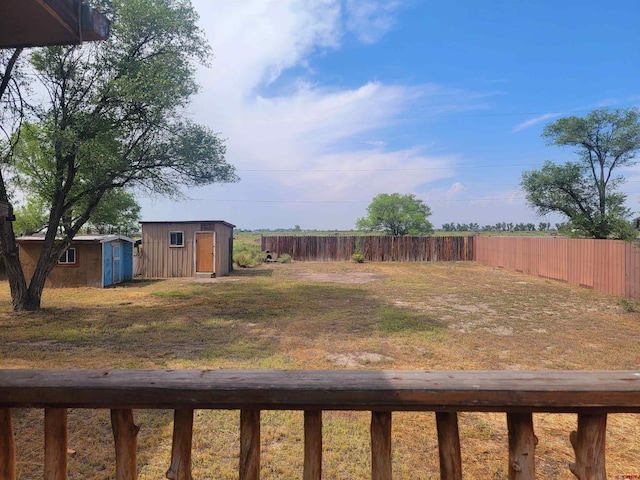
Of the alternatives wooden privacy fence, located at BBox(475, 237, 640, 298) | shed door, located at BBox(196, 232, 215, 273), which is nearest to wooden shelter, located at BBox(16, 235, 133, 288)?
shed door, located at BBox(196, 232, 215, 273)

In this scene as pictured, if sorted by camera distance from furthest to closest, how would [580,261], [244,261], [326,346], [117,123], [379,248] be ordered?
[379,248] < [244,261] < [580,261] < [117,123] < [326,346]

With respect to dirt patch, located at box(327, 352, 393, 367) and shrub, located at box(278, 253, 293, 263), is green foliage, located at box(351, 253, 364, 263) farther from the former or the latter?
dirt patch, located at box(327, 352, 393, 367)

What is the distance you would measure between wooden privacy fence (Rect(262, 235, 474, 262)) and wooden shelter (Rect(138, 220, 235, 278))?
9.23 metres

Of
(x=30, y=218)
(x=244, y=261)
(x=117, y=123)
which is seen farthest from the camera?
(x=244, y=261)

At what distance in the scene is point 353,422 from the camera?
331cm

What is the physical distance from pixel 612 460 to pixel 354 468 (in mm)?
1930

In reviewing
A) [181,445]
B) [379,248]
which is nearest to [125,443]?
[181,445]

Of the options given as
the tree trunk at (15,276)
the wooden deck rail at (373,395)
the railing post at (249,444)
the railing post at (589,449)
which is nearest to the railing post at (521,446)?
the wooden deck rail at (373,395)

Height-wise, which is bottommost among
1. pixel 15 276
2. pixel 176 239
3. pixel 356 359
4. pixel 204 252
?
pixel 356 359

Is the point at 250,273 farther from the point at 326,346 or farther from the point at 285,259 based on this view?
the point at 326,346

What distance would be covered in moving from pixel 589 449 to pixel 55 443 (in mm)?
1599

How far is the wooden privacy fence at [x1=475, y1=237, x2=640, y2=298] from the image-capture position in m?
9.95

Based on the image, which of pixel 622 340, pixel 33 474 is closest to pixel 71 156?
pixel 33 474

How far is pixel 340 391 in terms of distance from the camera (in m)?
0.99
